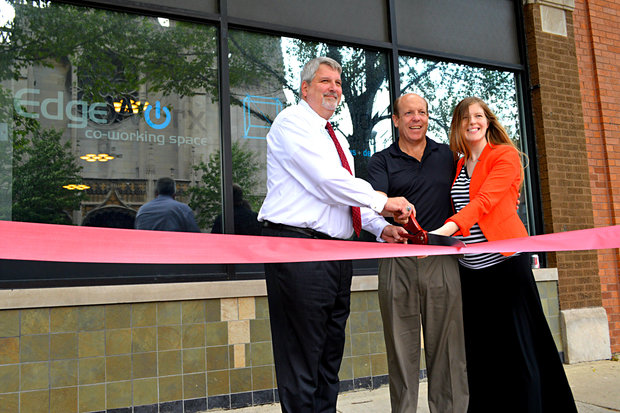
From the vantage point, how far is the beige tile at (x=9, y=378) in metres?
3.99

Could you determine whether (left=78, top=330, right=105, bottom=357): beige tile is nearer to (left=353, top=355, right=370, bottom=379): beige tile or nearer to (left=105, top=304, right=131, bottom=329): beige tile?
(left=105, top=304, right=131, bottom=329): beige tile

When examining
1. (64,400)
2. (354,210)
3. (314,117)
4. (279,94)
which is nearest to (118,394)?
(64,400)

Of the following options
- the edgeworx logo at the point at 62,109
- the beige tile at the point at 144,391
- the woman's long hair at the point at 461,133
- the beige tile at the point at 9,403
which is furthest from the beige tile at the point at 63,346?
the woman's long hair at the point at 461,133

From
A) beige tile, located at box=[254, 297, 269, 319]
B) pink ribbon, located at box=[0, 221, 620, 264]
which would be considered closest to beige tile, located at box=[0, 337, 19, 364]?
beige tile, located at box=[254, 297, 269, 319]

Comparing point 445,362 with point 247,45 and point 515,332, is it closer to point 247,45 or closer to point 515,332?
point 515,332

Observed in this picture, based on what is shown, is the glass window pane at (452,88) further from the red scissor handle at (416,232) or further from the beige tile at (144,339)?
the red scissor handle at (416,232)

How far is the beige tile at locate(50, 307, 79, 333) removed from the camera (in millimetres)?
4188

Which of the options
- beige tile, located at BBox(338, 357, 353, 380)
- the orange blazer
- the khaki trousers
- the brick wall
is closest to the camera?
the orange blazer

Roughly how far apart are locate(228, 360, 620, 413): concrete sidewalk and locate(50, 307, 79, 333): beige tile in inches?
60.1

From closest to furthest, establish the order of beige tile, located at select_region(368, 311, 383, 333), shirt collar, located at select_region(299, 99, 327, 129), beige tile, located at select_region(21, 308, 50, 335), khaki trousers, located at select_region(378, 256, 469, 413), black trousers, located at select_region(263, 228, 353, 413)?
1. black trousers, located at select_region(263, 228, 353, 413)
2. shirt collar, located at select_region(299, 99, 327, 129)
3. khaki trousers, located at select_region(378, 256, 469, 413)
4. beige tile, located at select_region(21, 308, 50, 335)
5. beige tile, located at select_region(368, 311, 383, 333)

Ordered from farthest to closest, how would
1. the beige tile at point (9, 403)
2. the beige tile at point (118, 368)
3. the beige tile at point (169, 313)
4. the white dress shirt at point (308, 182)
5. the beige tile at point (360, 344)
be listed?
the beige tile at point (360, 344) < the beige tile at point (169, 313) < the beige tile at point (118, 368) < the beige tile at point (9, 403) < the white dress shirt at point (308, 182)

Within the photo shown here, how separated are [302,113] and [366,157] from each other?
308cm

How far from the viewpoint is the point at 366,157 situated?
5.92 meters

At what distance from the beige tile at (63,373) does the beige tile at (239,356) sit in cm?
128
